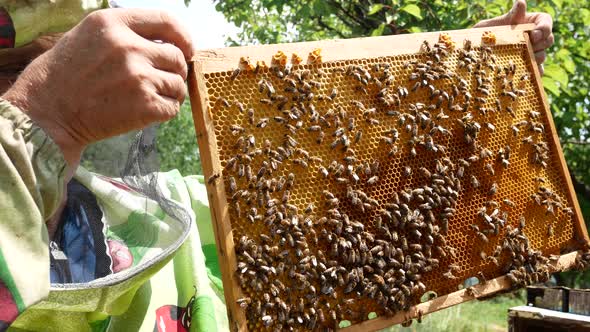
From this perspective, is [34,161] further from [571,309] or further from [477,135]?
[571,309]

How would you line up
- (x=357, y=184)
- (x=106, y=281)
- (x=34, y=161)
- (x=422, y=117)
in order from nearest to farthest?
(x=34, y=161) → (x=106, y=281) → (x=357, y=184) → (x=422, y=117)

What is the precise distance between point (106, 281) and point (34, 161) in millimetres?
484

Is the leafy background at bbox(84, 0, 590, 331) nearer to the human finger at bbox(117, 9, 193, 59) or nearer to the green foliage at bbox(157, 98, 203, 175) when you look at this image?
the human finger at bbox(117, 9, 193, 59)

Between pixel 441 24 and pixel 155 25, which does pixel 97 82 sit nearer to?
pixel 155 25

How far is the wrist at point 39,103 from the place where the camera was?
1636 millimetres

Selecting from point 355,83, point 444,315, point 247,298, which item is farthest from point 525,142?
point 444,315

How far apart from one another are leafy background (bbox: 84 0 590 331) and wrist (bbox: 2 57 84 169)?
0.45 meters

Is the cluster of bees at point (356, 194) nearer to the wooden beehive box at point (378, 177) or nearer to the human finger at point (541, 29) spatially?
the wooden beehive box at point (378, 177)

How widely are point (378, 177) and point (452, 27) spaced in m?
3.93

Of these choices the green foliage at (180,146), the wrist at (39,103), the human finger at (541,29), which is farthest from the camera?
the green foliage at (180,146)

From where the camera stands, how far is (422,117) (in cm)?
281

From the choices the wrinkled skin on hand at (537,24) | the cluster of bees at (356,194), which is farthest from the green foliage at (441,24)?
the cluster of bees at (356,194)

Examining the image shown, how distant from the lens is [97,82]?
5.56 ft

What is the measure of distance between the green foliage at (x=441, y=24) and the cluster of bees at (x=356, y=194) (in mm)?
2665
